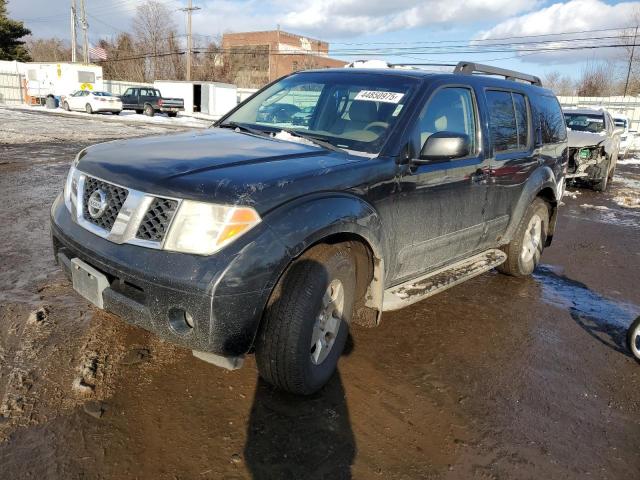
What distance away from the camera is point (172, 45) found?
197ft

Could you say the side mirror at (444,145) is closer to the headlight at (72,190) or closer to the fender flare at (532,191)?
the fender flare at (532,191)

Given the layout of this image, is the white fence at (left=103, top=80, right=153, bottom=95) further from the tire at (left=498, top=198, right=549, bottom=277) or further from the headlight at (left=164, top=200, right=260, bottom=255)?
the headlight at (left=164, top=200, right=260, bottom=255)

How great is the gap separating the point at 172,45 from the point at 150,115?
105ft

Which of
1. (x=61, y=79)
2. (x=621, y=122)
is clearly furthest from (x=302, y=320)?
(x=61, y=79)

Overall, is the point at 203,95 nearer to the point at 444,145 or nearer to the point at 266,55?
the point at 266,55

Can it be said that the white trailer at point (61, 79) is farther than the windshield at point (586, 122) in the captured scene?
Yes

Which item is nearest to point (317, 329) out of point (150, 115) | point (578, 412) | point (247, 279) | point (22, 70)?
point (247, 279)

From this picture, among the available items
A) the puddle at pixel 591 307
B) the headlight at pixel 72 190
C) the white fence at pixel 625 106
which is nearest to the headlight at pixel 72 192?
the headlight at pixel 72 190

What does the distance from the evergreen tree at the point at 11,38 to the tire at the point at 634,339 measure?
61.9 meters

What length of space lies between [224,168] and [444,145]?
1457 mm

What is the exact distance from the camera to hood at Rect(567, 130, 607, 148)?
11.2 meters

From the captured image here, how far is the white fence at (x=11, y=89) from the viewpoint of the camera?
132ft

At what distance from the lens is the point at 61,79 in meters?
35.9

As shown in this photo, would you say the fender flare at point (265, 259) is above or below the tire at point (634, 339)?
above
